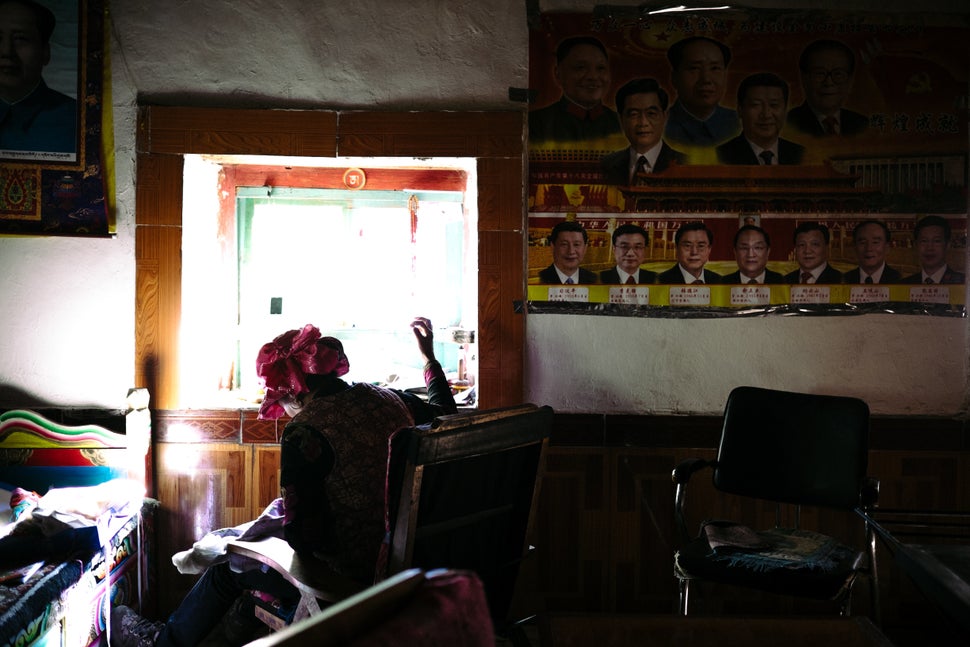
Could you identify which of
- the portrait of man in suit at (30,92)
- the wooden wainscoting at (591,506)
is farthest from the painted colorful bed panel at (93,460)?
the portrait of man in suit at (30,92)

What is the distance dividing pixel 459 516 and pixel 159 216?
205cm

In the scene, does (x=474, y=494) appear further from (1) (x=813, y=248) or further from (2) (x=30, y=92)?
(2) (x=30, y=92)

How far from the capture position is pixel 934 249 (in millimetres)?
3260

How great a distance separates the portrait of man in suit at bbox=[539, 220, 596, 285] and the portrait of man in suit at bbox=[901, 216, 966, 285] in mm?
1448

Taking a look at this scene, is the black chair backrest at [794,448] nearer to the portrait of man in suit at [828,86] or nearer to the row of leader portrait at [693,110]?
the row of leader portrait at [693,110]

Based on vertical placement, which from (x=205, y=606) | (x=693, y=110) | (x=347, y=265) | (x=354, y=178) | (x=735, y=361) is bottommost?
(x=205, y=606)

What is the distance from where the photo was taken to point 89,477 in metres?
3.08

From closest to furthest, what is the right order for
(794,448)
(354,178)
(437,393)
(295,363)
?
(295,363)
(794,448)
(437,393)
(354,178)

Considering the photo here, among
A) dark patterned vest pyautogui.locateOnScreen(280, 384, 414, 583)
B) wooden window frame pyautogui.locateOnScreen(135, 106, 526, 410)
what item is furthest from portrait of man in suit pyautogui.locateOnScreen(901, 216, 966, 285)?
dark patterned vest pyautogui.locateOnScreen(280, 384, 414, 583)

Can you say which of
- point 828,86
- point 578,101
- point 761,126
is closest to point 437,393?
point 578,101

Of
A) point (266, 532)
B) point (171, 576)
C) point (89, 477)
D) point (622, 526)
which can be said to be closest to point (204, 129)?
point (89, 477)

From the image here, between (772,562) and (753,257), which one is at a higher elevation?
(753,257)

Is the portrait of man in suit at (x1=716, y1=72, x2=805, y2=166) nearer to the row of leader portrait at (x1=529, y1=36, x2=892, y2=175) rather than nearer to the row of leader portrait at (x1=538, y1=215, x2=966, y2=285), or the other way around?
the row of leader portrait at (x1=529, y1=36, x2=892, y2=175)

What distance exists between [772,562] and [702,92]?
200cm
